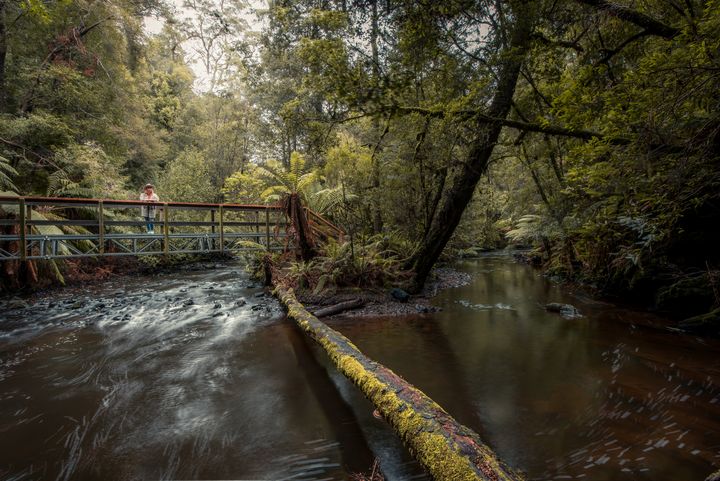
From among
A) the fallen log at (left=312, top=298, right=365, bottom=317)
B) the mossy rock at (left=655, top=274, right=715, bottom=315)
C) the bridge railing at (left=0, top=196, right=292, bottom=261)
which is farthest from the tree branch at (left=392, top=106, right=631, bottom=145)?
the bridge railing at (left=0, top=196, right=292, bottom=261)

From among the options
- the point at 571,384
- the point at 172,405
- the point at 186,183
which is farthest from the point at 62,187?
the point at 571,384

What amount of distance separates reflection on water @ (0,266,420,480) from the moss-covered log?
1.56ft

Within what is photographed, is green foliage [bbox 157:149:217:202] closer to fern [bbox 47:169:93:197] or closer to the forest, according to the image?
the forest

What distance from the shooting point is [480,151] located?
632cm

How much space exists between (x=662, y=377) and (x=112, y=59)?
1823 centimetres

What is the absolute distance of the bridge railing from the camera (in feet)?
21.8

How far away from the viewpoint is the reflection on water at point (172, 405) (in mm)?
2479

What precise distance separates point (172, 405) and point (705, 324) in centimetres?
737

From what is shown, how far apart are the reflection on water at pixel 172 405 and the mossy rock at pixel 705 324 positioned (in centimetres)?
530

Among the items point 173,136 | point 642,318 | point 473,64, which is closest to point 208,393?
point 473,64

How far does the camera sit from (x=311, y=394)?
352cm

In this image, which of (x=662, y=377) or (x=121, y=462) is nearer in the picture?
(x=121, y=462)

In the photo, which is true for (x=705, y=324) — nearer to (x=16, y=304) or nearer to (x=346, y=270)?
(x=346, y=270)

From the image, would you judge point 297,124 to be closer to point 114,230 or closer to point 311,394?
point 311,394
